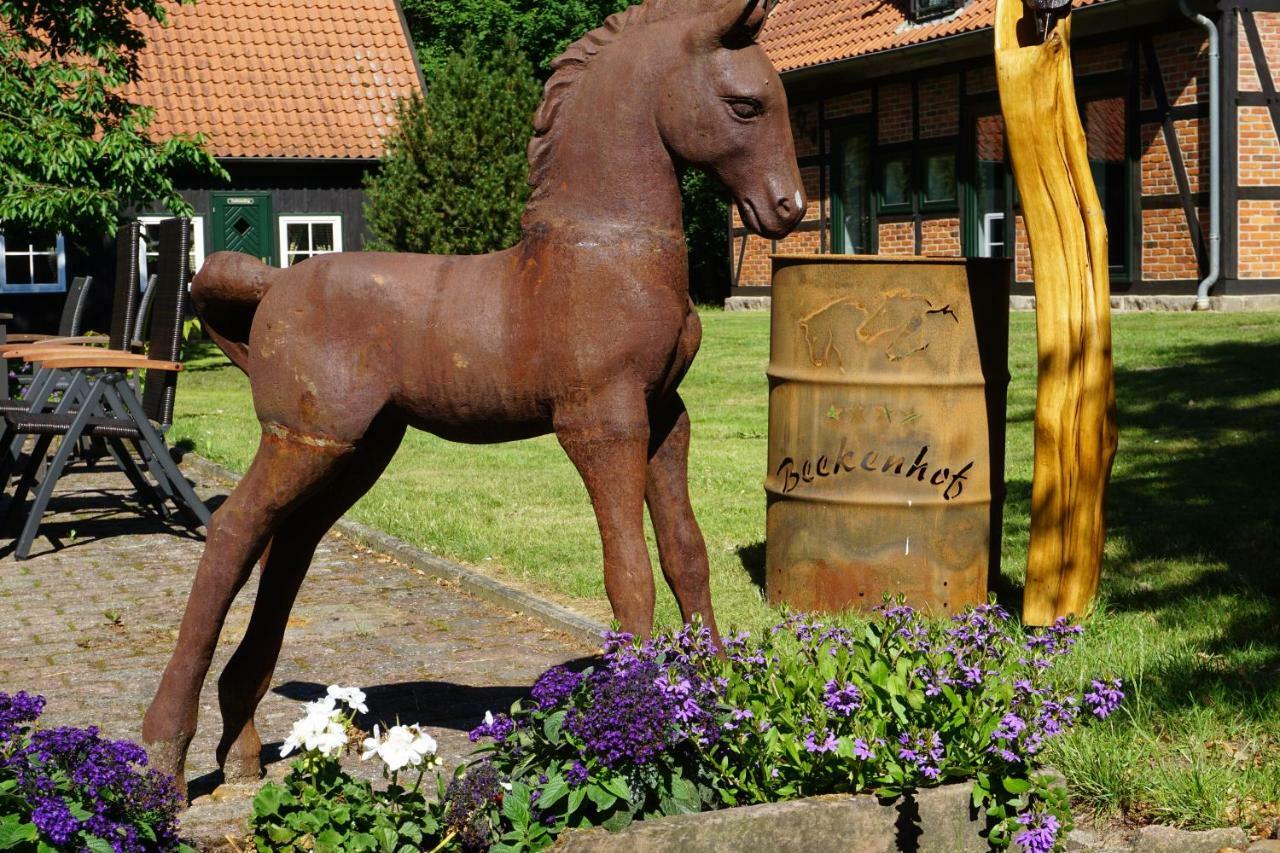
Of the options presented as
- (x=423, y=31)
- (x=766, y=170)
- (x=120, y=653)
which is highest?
(x=423, y=31)

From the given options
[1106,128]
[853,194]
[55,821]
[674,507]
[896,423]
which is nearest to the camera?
[55,821]

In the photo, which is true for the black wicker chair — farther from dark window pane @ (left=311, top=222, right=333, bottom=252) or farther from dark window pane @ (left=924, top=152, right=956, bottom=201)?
dark window pane @ (left=311, top=222, right=333, bottom=252)

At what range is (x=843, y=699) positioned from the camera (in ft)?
10.8

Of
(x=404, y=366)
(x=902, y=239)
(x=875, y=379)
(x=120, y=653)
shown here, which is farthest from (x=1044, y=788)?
(x=902, y=239)

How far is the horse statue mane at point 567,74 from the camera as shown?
132 inches

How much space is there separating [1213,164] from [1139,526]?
35.6 ft

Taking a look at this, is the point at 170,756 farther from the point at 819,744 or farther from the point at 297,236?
the point at 297,236

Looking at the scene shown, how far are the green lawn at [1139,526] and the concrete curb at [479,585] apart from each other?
0.52ft

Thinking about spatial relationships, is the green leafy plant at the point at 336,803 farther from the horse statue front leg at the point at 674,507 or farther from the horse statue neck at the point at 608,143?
the horse statue neck at the point at 608,143

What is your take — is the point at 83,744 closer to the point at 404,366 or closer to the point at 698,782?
the point at 404,366

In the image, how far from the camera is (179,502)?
27.6ft

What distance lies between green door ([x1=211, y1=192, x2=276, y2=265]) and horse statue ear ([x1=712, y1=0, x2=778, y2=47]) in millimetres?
22048

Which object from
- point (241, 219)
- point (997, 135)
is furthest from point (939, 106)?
point (241, 219)

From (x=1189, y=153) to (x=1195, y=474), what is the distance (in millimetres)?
9883
